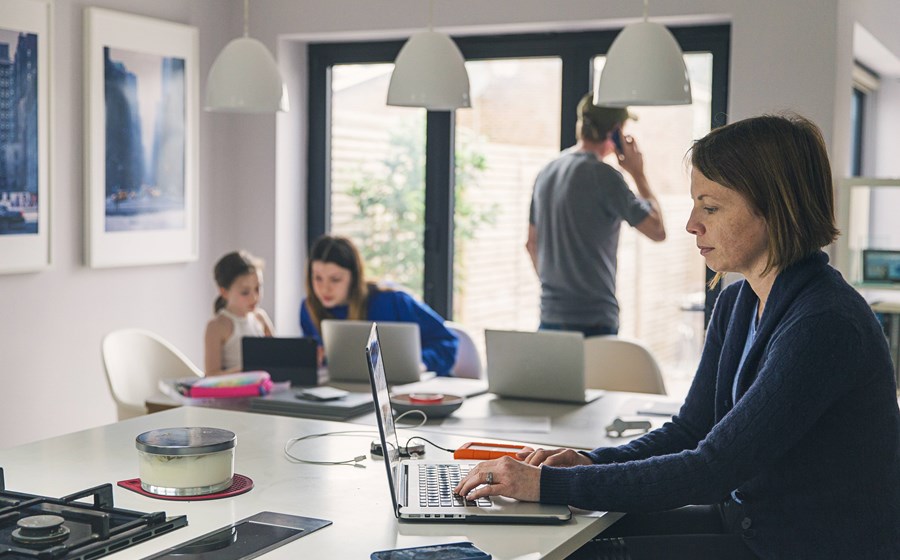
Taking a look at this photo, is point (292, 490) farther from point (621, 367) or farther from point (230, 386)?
point (621, 367)

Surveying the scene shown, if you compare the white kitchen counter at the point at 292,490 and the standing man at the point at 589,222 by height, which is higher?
the standing man at the point at 589,222

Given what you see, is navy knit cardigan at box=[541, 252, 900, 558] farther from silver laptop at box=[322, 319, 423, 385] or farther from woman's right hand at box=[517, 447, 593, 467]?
silver laptop at box=[322, 319, 423, 385]

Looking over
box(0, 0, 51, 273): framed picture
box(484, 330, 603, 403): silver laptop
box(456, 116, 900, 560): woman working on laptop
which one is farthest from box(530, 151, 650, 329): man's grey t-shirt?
box(456, 116, 900, 560): woman working on laptop

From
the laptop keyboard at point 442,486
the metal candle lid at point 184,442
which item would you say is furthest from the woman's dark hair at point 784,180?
the metal candle lid at point 184,442

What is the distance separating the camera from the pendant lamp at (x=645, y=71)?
312 cm

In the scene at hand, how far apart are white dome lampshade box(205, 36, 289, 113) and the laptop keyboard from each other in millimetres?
1726

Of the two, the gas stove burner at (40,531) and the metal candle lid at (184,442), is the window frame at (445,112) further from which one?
the gas stove burner at (40,531)

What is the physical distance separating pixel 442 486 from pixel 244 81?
6.23ft

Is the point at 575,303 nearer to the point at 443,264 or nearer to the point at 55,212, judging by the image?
the point at 443,264

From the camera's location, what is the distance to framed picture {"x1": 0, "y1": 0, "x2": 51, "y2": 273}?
4.04 metres

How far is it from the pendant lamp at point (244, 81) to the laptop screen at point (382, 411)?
1545mm

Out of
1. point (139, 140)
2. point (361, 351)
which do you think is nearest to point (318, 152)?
point (139, 140)

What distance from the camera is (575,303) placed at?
4.38 metres

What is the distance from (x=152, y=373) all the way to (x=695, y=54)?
2.56 metres
